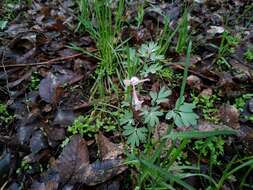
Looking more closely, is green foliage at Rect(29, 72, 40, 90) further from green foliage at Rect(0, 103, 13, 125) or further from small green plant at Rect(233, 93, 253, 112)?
small green plant at Rect(233, 93, 253, 112)

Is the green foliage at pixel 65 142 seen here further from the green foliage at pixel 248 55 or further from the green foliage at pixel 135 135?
the green foliage at pixel 248 55

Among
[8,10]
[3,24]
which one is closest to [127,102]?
[3,24]

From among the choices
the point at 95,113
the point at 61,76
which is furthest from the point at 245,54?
the point at 61,76

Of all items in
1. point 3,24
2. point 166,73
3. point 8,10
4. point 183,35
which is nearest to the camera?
point 166,73

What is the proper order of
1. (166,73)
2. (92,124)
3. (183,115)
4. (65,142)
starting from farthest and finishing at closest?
(166,73) → (92,124) → (65,142) → (183,115)

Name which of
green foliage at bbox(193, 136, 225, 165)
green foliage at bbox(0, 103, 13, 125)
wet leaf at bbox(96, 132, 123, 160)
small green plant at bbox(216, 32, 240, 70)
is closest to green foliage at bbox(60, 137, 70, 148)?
wet leaf at bbox(96, 132, 123, 160)

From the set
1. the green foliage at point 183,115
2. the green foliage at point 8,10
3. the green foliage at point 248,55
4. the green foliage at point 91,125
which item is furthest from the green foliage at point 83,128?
the green foliage at point 8,10

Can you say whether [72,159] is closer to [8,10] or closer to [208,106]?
[208,106]
